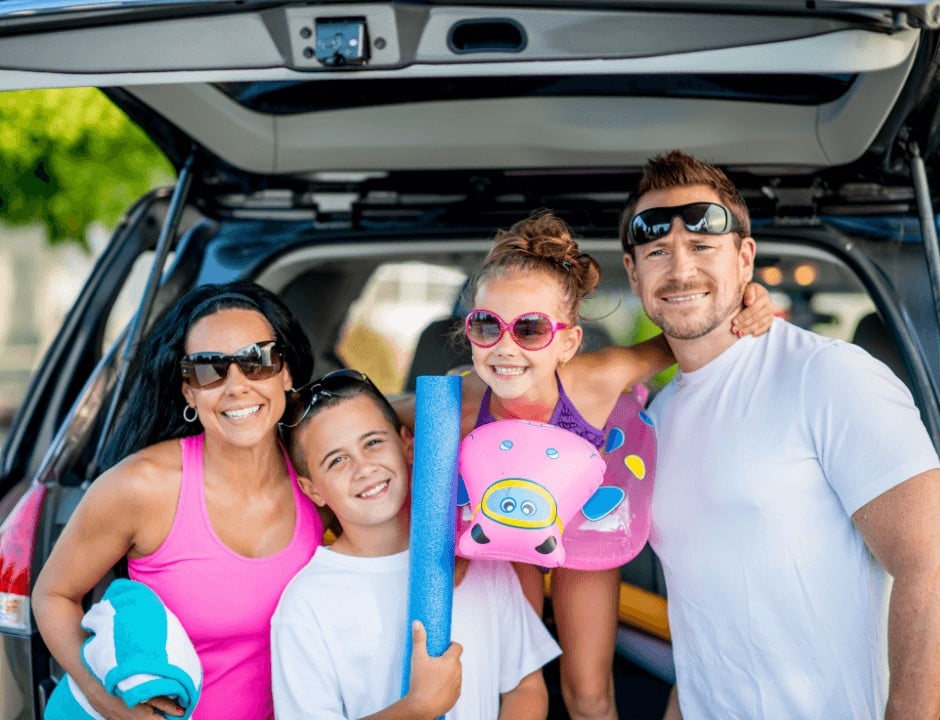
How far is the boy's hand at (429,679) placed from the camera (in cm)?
165

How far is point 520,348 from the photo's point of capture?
1.89 meters

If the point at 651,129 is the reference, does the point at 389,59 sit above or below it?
below

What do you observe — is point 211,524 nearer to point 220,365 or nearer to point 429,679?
point 220,365

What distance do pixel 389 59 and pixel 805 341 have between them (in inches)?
36.1

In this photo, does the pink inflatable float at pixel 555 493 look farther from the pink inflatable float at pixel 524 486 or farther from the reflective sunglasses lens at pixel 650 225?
the reflective sunglasses lens at pixel 650 225

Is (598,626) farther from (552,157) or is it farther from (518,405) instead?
(552,157)

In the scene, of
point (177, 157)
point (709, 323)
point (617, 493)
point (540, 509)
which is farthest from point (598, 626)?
point (177, 157)

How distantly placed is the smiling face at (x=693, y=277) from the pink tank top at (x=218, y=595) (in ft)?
2.78

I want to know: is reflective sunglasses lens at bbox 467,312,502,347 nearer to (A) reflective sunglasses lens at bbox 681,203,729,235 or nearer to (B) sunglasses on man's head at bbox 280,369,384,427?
(B) sunglasses on man's head at bbox 280,369,384,427

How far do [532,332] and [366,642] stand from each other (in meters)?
0.65

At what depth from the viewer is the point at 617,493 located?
1.88 m

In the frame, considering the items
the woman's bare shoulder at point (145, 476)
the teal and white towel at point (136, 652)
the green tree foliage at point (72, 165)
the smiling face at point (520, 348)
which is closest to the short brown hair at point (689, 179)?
the smiling face at point (520, 348)

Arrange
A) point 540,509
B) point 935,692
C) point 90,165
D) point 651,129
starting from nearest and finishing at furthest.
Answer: point 935,692 < point 540,509 < point 651,129 < point 90,165

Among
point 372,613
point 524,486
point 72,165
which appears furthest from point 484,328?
point 72,165
